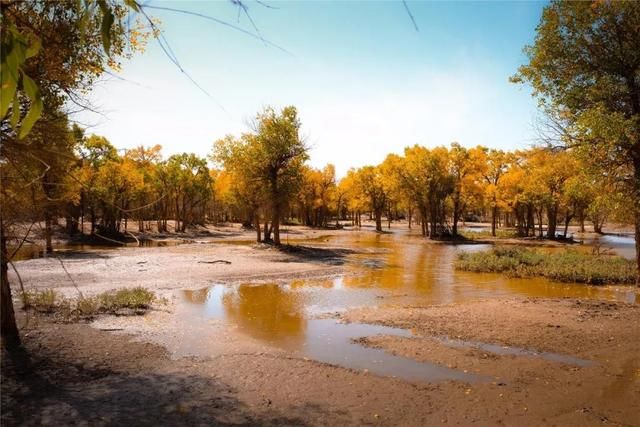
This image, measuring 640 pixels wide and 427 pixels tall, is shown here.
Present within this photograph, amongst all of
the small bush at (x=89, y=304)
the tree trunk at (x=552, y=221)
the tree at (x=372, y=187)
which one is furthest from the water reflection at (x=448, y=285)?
the tree at (x=372, y=187)

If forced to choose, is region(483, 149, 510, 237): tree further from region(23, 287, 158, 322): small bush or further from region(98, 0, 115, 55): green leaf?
region(98, 0, 115, 55): green leaf

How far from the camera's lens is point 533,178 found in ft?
158

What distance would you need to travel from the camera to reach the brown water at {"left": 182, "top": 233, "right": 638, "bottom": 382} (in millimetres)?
10195

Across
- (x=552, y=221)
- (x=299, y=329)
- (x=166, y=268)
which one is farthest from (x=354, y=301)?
(x=552, y=221)

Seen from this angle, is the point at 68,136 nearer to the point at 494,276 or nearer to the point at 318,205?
the point at 494,276

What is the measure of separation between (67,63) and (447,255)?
102 ft

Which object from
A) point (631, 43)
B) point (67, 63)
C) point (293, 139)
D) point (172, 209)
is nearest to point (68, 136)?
point (67, 63)

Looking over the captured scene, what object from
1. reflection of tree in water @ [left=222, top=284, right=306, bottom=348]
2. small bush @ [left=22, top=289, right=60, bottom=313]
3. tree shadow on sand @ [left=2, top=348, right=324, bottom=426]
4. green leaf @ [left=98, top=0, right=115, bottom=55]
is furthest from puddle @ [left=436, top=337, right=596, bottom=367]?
small bush @ [left=22, top=289, right=60, bottom=313]

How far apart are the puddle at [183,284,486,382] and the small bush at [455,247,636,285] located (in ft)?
41.8

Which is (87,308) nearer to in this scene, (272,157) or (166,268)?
(166,268)

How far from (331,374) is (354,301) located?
8184 mm

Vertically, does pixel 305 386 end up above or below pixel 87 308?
below

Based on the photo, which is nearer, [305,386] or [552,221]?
[305,386]

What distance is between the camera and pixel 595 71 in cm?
1673
